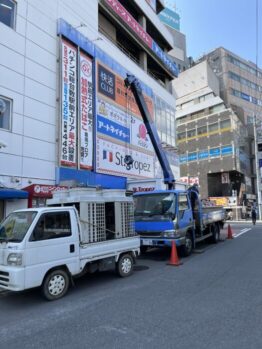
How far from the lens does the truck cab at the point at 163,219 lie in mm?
11664

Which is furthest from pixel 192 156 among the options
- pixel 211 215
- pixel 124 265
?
pixel 124 265

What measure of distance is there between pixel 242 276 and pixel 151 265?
3.14m

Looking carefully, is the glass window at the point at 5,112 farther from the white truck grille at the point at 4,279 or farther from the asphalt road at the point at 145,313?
the white truck grille at the point at 4,279

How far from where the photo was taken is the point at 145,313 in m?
6.00

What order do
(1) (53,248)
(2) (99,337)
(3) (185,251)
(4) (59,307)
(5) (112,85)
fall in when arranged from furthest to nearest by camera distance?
(5) (112,85) → (3) (185,251) → (1) (53,248) → (4) (59,307) → (2) (99,337)

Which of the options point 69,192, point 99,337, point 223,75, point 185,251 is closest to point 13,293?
point 69,192

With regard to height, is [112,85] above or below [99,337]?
above

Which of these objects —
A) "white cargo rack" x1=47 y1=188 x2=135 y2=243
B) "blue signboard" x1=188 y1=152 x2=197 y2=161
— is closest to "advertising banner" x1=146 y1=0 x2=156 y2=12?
"white cargo rack" x1=47 y1=188 x2=135 y2=243

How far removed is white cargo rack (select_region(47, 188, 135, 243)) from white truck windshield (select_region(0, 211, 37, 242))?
1.16 meters

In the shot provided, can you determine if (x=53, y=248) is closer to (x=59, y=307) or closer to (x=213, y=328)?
(x=59, y=307)

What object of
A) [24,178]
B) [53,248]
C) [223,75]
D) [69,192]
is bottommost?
[53,248]

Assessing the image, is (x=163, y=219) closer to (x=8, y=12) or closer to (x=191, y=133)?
(x=8, y=12)

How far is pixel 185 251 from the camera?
1245cm

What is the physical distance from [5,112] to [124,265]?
851 centimetres
